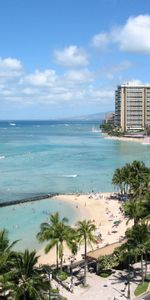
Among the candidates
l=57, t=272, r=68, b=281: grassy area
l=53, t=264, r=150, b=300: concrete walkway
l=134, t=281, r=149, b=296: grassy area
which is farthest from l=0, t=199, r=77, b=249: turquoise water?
l=134, t=281, r=149, b=296: grassy area

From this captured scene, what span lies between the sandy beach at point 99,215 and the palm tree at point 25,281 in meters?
26.5

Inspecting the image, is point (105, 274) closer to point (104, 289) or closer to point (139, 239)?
point (104, 289)

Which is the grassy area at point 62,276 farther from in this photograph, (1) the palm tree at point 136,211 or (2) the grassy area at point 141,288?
(1) the palm tree at point 136,211

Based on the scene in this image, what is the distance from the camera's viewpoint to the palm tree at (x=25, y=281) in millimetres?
31469

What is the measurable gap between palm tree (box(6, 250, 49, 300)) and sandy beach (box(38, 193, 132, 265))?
26479 millimetres

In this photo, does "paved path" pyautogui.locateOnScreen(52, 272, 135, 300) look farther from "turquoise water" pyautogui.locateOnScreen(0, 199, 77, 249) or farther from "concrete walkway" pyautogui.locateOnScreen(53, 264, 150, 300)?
"turquoise water" pyautogui.locateOnScreen(0, 199, 77, 249)

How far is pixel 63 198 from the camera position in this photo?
332 feet

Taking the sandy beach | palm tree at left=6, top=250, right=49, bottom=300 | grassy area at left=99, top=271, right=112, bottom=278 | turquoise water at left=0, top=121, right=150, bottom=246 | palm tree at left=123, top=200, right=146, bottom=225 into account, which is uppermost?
palm tree at left=123, top=200, right=146, bottom=225

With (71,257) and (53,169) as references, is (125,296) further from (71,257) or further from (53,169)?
(53,169)

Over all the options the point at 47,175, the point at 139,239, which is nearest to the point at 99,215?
the point at 139,239

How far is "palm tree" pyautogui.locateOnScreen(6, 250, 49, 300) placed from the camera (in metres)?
31.5

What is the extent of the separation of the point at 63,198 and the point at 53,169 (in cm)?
4769

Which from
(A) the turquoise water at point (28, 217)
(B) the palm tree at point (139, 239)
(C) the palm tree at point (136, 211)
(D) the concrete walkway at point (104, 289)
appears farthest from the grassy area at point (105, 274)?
(A) the turquoise water at point (28, 217)

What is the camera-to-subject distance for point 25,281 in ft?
105
